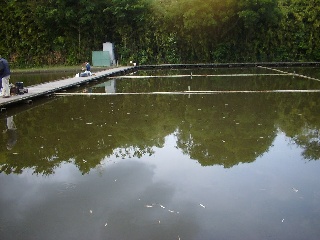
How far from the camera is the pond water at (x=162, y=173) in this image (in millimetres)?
3156

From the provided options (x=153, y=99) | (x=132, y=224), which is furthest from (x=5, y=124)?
(x=132, y=224)

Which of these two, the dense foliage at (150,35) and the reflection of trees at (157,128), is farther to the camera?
the dense foliage at (150,35)

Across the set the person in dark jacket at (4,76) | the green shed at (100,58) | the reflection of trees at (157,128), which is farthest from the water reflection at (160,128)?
the green shed at (100,58)

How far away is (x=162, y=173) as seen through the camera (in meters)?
4.48

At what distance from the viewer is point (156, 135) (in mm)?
6328

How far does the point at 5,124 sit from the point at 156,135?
10.7 ft

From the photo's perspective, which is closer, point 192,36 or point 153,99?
point 153,99

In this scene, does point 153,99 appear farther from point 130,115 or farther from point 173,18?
point 173,18

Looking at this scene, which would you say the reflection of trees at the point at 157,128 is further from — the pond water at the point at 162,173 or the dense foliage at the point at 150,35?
the dense foliage at the point at 150,35

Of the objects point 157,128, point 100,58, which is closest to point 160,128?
point 157,128

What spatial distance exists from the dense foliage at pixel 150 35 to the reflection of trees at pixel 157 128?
48.6 ft

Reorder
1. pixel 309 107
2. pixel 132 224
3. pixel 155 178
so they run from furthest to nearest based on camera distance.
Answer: pixel 309 107 → pixel 155 178 → pixel 132 224

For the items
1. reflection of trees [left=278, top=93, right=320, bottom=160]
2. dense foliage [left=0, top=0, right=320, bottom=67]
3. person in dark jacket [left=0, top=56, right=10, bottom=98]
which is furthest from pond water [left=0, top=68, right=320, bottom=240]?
dense foliage [left=0, top=0, right=320, bottom=67]

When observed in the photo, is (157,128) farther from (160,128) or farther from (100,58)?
(100,58)
